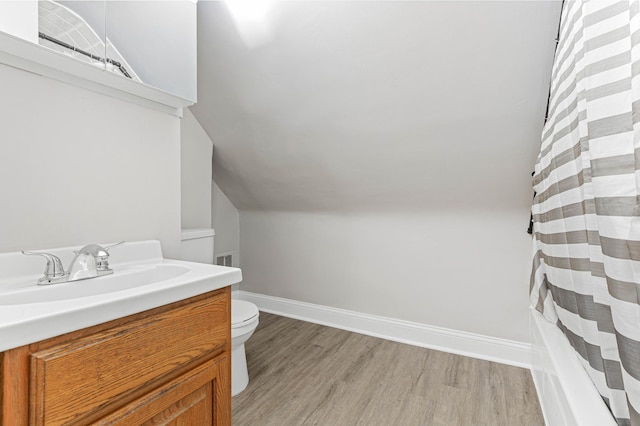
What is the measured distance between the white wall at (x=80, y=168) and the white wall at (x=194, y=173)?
0.79 metres

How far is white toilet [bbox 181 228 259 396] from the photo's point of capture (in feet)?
5.57

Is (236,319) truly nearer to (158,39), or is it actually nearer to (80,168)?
(80,168)

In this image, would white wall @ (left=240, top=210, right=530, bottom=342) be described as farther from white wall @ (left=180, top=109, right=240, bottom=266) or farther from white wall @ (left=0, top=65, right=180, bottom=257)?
white wall @ (left=0, top=65, right=180, bottom=257)

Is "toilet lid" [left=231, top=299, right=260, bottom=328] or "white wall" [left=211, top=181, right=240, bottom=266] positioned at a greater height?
"white wall" [left=211, top=181, right=240, bottom=266]

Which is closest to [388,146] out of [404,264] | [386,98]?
[386,98]

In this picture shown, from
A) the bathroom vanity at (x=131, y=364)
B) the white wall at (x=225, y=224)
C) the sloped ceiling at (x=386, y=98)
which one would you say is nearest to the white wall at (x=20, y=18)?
the bathroom vanity at (x=131, y=364)

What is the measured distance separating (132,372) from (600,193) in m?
1.16

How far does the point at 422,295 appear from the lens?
7.72ft

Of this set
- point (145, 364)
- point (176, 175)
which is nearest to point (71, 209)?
point (176, 175)

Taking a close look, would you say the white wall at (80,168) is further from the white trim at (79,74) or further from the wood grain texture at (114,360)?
the wood grain texture at (114,360)

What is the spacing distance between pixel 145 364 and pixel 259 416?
961 mm

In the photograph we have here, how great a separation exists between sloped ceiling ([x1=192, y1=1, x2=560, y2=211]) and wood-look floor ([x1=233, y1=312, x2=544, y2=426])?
3.34ft

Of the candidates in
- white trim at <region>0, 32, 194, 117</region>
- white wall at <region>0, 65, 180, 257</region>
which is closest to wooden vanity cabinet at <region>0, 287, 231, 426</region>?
white wall at <region>0, 65, 180, 257</region>

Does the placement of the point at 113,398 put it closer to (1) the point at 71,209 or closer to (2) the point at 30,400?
(2) the point at 30,400
